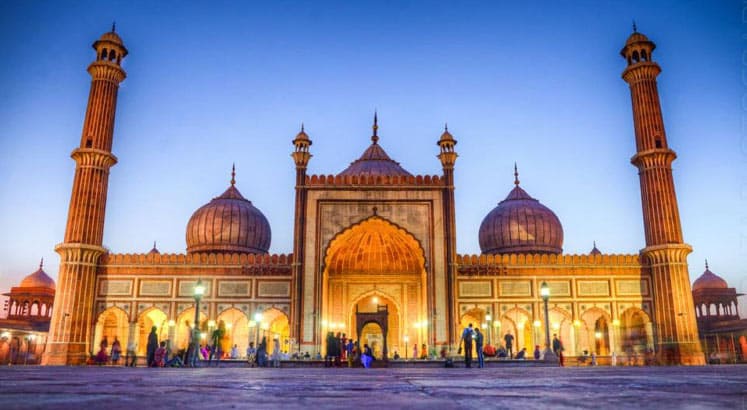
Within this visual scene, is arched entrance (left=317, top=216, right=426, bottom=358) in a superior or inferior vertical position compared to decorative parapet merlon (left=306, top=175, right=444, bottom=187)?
inferior

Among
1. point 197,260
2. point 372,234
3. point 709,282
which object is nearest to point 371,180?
point 372,234

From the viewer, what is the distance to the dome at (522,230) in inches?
1107

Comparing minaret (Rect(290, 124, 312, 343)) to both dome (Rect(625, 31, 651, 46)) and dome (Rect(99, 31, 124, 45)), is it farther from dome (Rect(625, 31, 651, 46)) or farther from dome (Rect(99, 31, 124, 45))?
dome (Rect(625, 31, 651, 46))

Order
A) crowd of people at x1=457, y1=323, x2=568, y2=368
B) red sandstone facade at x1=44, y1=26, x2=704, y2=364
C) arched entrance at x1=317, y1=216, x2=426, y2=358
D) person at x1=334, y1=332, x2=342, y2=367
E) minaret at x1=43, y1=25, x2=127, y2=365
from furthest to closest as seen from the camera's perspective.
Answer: arched entrance at x1=317, y1=216, x2=426, y2=358, red sandstone facade at x1=44, y1=26, x2=704, y2=364, minaret at x1=43, y1=25, x2=127, y2=365, person at x1=334, y1=332, x2=342, y2=367, crowd of people at x1=457, y1=323, x2=568, y2=368

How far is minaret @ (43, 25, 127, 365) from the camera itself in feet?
66.8

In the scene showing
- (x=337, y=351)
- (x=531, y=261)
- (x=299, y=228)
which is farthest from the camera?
(x=531, y=261)

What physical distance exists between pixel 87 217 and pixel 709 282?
34341 millimetres

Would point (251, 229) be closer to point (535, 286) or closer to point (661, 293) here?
point (535, 286)

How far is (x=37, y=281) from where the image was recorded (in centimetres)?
3606

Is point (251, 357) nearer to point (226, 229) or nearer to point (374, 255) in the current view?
point (374, 255)

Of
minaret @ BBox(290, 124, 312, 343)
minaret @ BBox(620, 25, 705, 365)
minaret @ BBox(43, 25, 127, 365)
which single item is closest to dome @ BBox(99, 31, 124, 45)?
minaret @ BBox(43, 25, 127, 365)

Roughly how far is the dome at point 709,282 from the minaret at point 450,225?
22036 millimetres

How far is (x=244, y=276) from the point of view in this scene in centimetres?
2233

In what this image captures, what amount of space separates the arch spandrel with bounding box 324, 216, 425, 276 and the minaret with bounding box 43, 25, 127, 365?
29.8 feet
